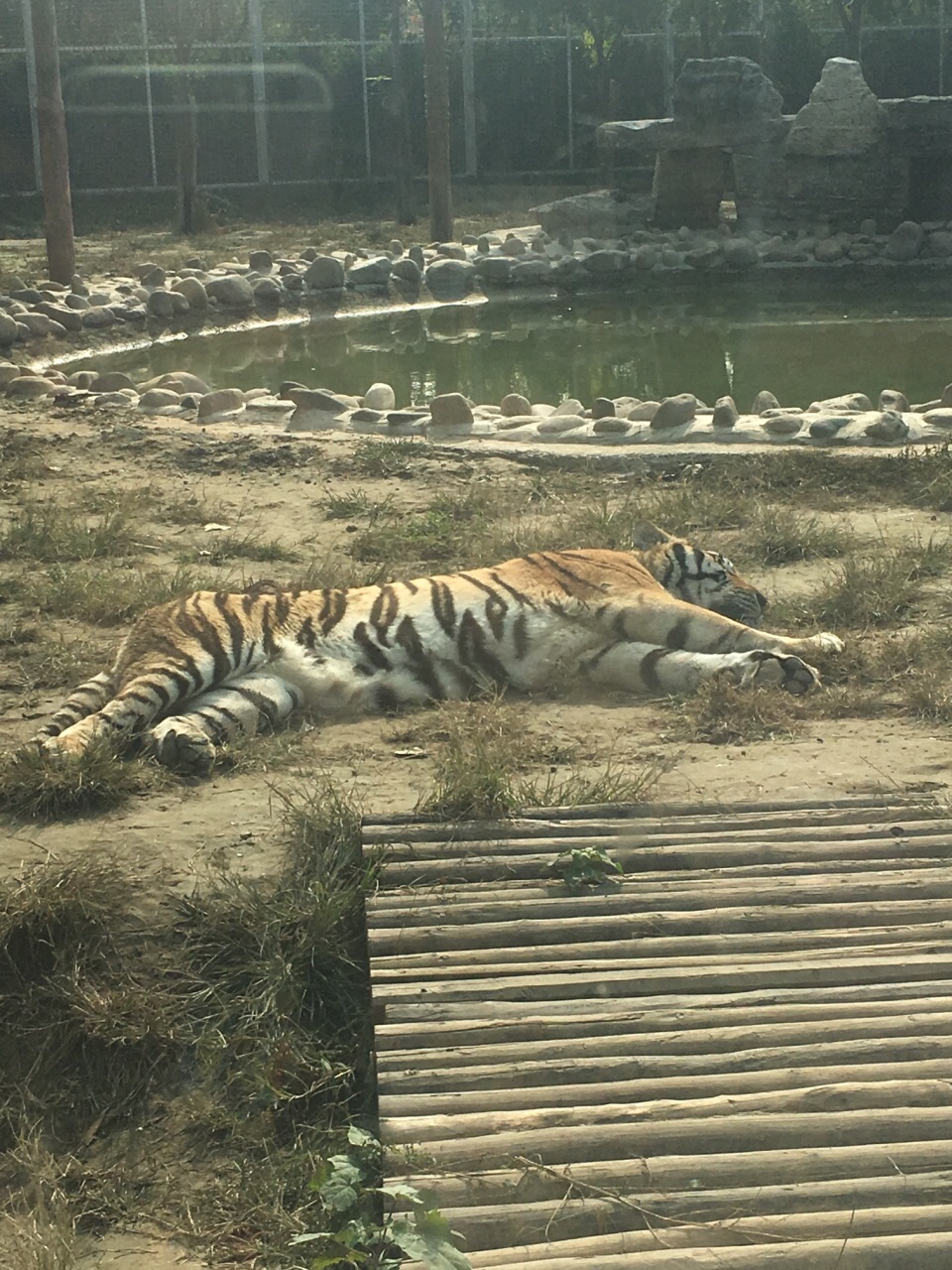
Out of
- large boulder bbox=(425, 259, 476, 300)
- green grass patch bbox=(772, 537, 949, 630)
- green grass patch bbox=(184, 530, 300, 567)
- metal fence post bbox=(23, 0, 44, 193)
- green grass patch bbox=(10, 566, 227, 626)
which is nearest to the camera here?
green grass patch bbox=(772, 537, 949, 630)

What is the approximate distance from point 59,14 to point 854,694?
22.5 m

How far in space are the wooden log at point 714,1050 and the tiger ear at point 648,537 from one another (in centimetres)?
299

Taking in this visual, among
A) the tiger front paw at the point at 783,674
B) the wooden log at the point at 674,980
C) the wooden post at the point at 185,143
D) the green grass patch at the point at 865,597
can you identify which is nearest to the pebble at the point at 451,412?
the green grass patch at the point at 865,597

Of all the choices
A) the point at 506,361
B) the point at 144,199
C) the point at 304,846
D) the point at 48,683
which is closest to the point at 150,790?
the point at 304,846

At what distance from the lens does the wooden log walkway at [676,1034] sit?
2803 mm

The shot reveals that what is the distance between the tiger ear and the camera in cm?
605

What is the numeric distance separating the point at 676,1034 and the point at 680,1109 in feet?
0.84

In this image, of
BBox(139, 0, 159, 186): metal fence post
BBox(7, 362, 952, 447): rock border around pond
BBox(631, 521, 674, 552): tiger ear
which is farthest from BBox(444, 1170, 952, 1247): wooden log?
BBox(139, 0, 159, 186): metal fence post

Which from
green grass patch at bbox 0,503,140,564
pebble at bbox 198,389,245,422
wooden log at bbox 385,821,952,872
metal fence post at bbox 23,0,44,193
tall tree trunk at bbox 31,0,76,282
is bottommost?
wooden log at bbox 385,821,952,872

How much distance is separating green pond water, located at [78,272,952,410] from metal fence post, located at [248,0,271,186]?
8.93 metres

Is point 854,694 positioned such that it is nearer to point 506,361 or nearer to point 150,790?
point 150,790

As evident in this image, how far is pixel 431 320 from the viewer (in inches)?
646

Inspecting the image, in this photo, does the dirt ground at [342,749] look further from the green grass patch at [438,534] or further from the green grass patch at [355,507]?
the green grass patch at [438,534]

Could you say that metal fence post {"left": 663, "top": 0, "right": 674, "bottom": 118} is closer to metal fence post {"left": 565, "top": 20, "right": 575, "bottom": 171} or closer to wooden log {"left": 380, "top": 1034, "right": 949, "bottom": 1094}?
metal fence post {"left": 565, "top": 20, "right": 575, "bottom": 171}
